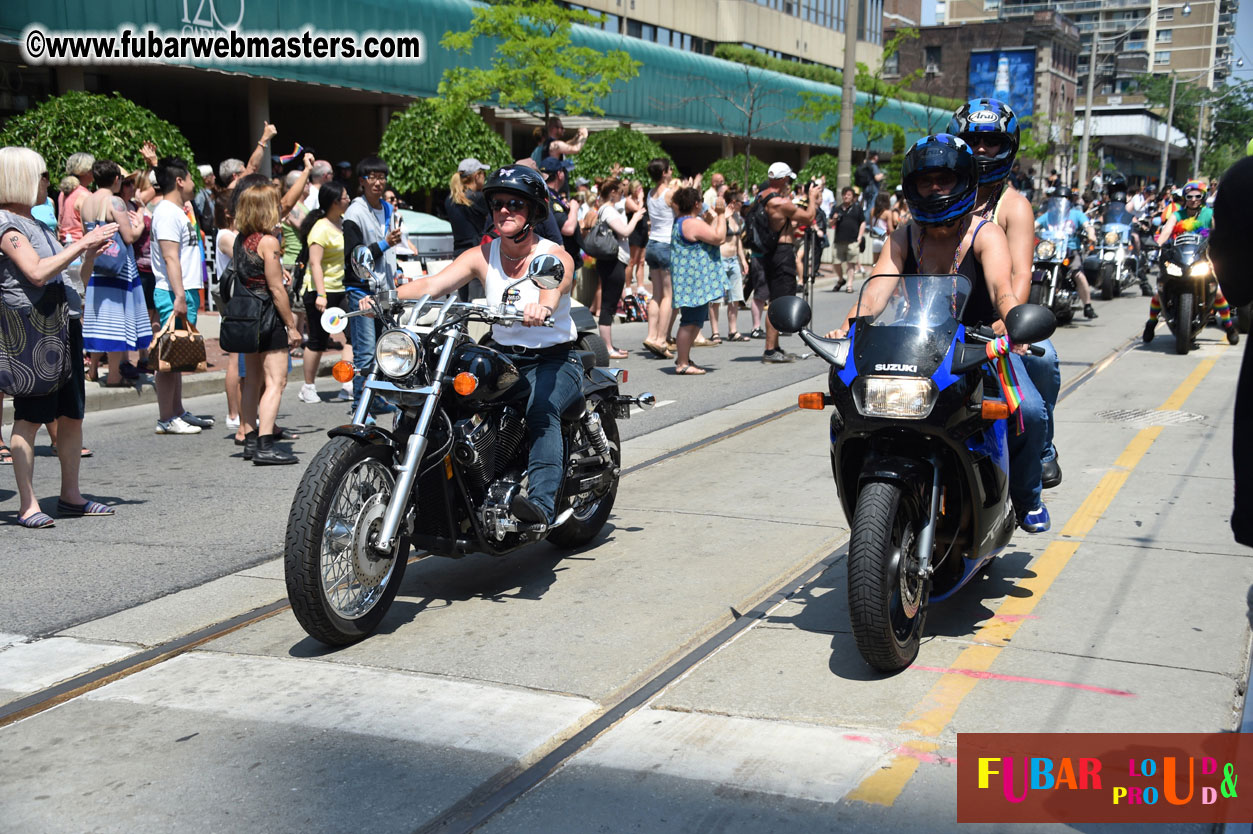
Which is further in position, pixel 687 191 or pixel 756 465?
pixel 687 191

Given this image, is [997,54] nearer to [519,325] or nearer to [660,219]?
[660,219]

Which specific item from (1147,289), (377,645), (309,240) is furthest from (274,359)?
(1147,289)

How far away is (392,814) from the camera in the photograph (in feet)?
11.5

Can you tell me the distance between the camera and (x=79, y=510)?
698 cm

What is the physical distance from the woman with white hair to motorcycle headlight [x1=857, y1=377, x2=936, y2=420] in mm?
3961

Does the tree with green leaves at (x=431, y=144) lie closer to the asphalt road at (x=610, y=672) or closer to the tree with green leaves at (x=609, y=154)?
the tree with green leaves at (x=609, y=154)

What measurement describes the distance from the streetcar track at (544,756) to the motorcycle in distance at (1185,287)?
913 centimetres

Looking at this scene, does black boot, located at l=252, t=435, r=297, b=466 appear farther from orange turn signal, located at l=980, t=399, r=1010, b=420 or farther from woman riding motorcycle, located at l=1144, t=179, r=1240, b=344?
woman riding motorcycle, located at l=1144, t=179, r=1240, b=344

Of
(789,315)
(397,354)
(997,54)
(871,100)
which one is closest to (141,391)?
(397,354)

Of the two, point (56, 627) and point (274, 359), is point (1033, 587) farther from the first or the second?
point (274, 359)

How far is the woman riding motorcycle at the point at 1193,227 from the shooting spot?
47.6 ft

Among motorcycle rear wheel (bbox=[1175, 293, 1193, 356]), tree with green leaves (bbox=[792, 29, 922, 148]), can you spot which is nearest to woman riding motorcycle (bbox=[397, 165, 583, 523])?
motorcycle rear wheel (bbox=[1175, 293, 1193, 356])

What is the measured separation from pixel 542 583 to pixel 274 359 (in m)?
3.45

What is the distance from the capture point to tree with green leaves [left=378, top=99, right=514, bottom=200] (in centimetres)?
2398
